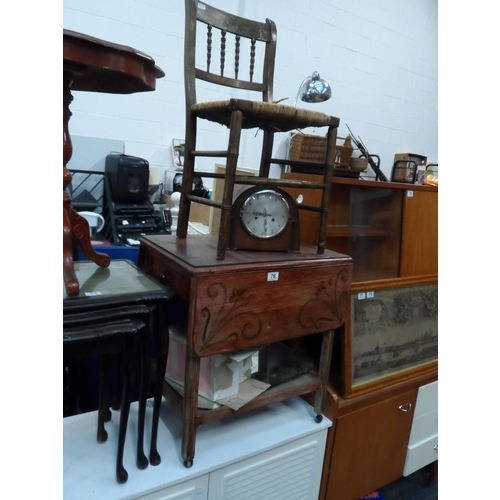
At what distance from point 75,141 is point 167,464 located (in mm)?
1424

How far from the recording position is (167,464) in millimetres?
1075

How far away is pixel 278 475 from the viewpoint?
1.26 metres

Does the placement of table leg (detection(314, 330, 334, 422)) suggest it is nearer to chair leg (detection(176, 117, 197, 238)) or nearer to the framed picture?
the framed picture

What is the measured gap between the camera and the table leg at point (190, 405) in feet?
3.35

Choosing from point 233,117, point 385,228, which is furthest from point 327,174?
point 385,228

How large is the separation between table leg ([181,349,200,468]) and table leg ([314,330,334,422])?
0.43 metres

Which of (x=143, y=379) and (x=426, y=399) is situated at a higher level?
(x=143, y=379)

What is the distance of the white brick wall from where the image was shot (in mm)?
1893

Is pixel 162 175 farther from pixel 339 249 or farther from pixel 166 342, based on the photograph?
pixel 166 342

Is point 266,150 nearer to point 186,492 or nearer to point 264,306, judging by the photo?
point 264,306

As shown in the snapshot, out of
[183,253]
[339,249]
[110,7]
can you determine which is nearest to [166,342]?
[183,253]

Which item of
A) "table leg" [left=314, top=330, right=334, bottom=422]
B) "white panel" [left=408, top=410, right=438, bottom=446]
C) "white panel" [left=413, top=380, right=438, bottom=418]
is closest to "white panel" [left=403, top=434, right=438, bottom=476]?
"white panel" [left=408, top=410, right=438, bottom=446]

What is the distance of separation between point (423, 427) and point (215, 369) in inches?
41.3

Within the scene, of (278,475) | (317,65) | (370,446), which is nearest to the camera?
(278,475)
